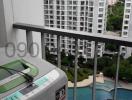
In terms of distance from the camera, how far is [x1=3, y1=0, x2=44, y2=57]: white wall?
1.55m

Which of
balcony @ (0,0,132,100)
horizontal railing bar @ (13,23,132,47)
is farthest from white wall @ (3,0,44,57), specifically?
horizontal railing bar @ (13,23,132,47)

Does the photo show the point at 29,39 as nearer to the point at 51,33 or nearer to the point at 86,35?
the point at 51,33

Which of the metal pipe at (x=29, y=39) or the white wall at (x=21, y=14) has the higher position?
the white wall at (x=21, y=14)

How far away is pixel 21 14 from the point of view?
Result: 1630 millimetres

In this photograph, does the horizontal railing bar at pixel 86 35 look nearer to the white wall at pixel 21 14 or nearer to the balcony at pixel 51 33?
the balcony at pixel 51 33

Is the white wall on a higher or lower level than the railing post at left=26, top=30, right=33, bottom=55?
higher

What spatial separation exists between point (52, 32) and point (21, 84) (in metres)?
0.67

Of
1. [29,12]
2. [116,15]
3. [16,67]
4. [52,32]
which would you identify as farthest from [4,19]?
[116,15]

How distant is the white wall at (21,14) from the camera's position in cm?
155

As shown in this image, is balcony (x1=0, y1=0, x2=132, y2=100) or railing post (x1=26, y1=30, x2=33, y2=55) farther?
railing post (x1=26, y1=30, x2=33, y2=55)

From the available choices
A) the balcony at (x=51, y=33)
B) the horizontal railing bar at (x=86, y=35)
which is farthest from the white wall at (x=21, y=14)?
the horizontal railing bar at (x=86, y=35)

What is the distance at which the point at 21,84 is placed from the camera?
0.74 metres

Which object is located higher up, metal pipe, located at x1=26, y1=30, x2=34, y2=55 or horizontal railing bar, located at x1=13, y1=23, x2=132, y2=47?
horizontal railing bar, located at x1=13, y1=23, x2=132, y2=47

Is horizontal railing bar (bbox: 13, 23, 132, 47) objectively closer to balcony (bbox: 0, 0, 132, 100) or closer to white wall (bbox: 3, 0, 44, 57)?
balcony (bbox: 0, 0, 132, 100)
